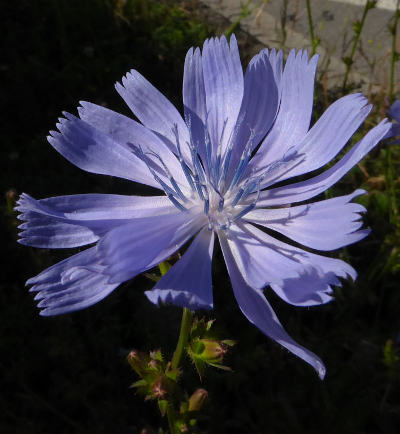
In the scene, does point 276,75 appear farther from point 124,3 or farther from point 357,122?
point 124,3

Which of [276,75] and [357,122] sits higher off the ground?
[276,75]

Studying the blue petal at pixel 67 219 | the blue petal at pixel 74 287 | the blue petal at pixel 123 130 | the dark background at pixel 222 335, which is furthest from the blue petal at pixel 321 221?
the dark background at pixel 222 335

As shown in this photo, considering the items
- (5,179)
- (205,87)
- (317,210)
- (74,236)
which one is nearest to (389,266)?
(317,210)

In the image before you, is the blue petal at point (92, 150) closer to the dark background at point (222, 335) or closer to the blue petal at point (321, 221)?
the blue petal at point (321, 221)

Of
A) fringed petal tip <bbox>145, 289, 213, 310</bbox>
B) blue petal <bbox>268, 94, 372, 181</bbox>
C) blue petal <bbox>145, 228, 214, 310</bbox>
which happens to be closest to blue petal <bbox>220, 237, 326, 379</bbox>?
blue petal <bbox>145, 228, 214, 310</bbox>

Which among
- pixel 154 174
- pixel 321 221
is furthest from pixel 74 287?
pixel 321 221

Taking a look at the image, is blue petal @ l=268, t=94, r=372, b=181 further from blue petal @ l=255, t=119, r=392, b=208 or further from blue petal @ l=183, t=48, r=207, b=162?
blue petal @ l=183, t=48, r=207, b=162

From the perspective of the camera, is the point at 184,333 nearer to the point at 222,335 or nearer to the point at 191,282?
the point at 191,282
